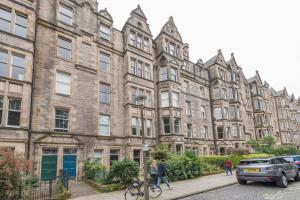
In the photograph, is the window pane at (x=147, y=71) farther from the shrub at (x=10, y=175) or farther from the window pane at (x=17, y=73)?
the shrub at (x=10, y=175)

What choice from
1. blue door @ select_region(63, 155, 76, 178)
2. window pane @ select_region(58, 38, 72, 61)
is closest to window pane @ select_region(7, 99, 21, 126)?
blue door @ select_region(63, 155, 76, 178)

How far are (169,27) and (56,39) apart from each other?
17.1 m

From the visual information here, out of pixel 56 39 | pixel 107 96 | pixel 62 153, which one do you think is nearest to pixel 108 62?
pixel 107 96

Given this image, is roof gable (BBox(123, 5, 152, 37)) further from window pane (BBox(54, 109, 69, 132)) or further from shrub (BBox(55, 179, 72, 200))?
shrub (BBox(55, 179, 72, 200))

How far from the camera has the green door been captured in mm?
16516

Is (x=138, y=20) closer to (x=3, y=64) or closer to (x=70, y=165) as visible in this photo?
(x=3, y=64)

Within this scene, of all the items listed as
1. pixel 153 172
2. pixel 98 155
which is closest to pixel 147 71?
pixel 98 155

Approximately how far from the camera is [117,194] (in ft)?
40.6

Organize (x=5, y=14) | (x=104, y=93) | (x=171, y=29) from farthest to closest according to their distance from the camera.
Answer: (x=171, y=29) → (x=104, y=93) → (x=5, y=14)

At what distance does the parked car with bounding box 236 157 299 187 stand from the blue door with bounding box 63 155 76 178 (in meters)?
13.4

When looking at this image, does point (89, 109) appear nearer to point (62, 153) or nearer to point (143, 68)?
point (62, 153)

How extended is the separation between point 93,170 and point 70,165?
268 cm

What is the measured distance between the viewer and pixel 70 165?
713 inches

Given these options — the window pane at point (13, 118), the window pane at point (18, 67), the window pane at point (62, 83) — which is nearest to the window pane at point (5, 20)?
the window pane at point (18, 67)
